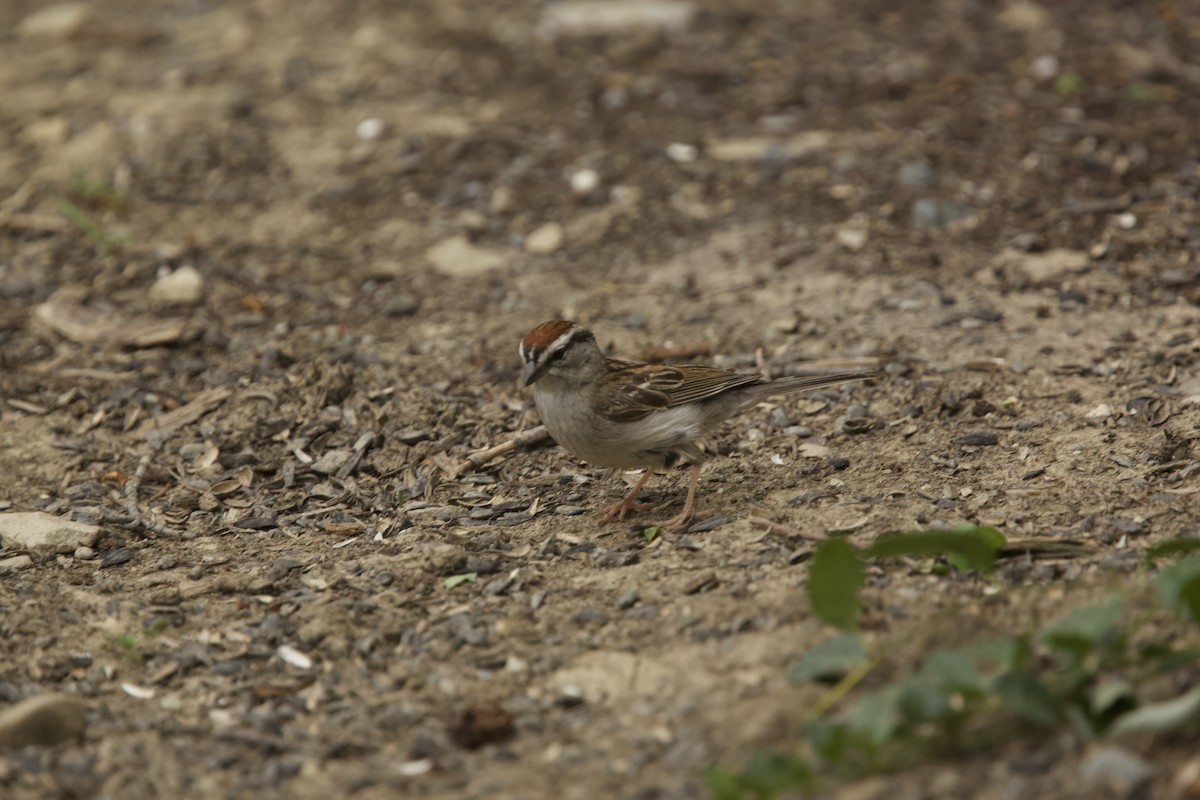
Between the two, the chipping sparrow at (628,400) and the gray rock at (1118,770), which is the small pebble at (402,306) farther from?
the gray rock at (1118,770)

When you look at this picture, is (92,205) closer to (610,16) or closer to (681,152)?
(681,152)

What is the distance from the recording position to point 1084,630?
3.35 metres

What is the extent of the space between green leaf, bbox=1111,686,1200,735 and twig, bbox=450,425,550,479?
3.05m

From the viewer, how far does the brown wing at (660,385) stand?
5363 millimetres

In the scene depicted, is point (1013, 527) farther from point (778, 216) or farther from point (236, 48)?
point (236, 48)

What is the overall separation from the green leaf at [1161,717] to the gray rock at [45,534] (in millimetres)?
3881

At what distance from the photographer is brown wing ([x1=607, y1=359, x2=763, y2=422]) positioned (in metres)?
5.36

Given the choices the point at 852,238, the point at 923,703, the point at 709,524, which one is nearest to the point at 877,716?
the point at 923,703

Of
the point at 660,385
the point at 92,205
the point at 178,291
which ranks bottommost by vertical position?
the point at 178,291

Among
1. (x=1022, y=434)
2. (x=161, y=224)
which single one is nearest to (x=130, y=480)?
(x=161, y=224)

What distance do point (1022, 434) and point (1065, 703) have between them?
2.38 metres

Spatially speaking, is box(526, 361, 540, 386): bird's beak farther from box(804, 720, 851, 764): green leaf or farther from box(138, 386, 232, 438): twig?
box(804, 720, 851, 764): green leaf

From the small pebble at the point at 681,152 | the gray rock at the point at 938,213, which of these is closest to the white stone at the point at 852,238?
the gray rock at the point at 938,213

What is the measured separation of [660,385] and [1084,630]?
2.46 m
